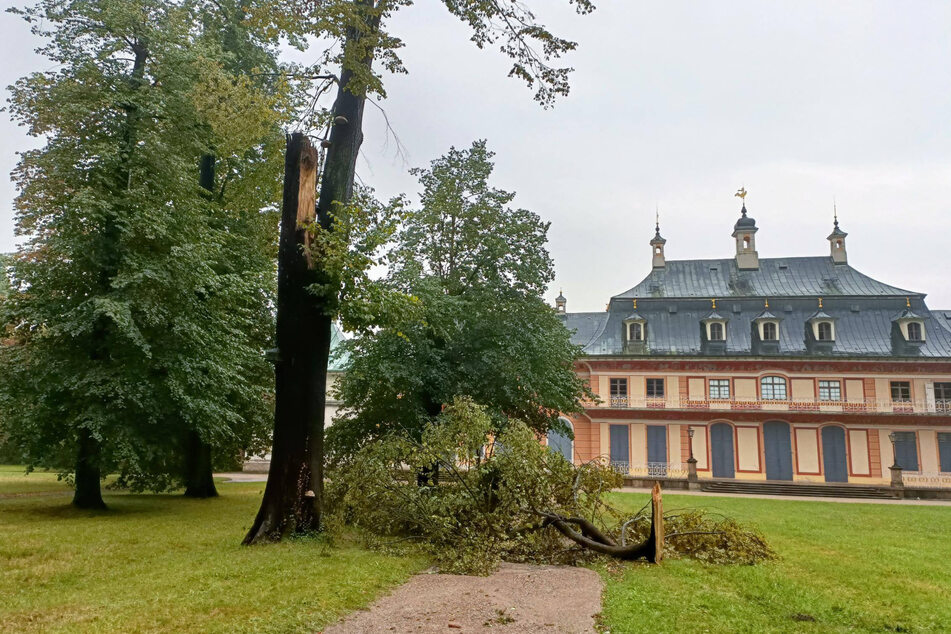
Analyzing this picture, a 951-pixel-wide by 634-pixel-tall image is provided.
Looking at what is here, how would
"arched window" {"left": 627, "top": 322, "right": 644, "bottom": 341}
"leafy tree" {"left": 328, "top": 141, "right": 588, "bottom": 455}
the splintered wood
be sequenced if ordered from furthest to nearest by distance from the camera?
"arched window" {"left": 627, "top": 322, "right": 644, "bottom": 341}
"leafy tree" {"left": 328, "top": 141, "right": 588, "bottom": 455}
the splintered wood

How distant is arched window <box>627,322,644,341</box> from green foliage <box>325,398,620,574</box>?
83.5 feet

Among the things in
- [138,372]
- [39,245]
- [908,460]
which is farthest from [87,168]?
[908,460]

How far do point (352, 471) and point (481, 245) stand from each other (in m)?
9.95

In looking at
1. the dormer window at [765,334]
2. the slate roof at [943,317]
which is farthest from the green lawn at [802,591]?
the slate roof at [943,317]

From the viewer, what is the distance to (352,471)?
1044 centimetres

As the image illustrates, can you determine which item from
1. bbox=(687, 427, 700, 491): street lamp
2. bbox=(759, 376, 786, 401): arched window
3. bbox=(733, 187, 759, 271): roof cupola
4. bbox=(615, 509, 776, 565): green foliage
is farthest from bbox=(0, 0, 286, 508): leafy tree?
bbox=(733, 187, 759, 271): roof cupola

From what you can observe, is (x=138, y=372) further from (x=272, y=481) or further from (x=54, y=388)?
(x=272, y=481)

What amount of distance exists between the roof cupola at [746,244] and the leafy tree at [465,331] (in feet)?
69.1

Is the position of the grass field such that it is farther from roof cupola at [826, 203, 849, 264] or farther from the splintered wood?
roof cupola at [826, 203, 849, 264]

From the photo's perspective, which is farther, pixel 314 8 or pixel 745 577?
pixel 314 8

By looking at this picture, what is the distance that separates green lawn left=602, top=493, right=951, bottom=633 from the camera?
5.94 metres

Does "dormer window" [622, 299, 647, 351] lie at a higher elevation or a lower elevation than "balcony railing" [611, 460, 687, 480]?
higher

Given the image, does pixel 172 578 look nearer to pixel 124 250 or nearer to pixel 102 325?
pixel 102 325

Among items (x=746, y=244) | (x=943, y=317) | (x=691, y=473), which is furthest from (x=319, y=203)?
(x=943, y=317)
